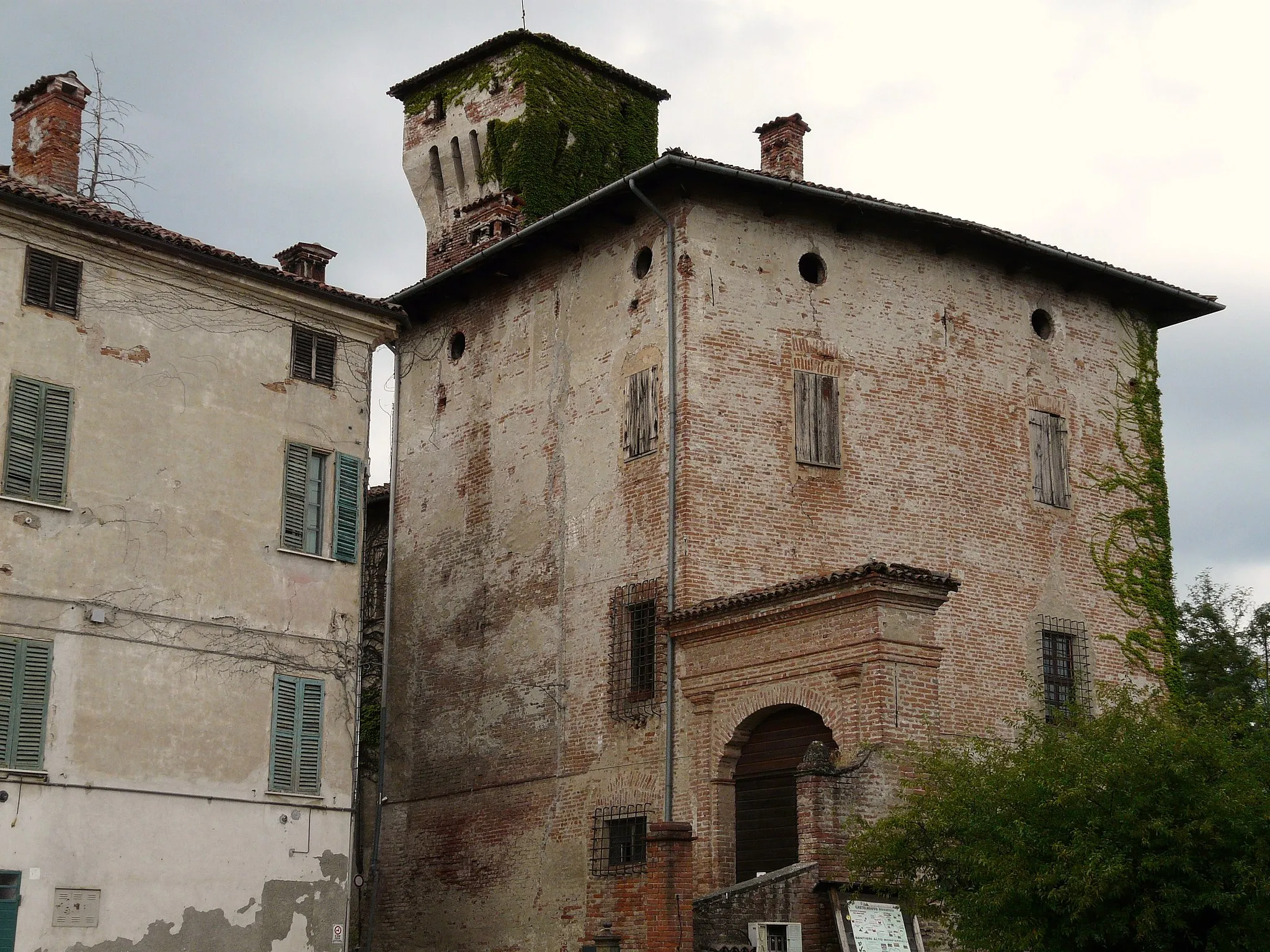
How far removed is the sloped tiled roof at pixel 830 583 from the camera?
1775cm

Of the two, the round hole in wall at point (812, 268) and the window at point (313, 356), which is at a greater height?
the round hole in wall at point (812, 268)

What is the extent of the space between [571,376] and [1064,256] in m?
7.32

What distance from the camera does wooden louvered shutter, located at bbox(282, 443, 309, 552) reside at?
1958 cm

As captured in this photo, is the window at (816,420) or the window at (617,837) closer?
the window at (617,837)

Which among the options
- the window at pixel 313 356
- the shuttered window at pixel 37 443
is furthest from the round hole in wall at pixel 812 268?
the shuttered window at pixel 37 443

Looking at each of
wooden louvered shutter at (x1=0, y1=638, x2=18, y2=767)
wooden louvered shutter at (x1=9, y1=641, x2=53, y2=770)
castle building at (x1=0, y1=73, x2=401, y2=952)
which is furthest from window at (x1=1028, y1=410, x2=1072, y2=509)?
wooden louvered shutter at (x1=0, y1=638, x2=18, y2=767)

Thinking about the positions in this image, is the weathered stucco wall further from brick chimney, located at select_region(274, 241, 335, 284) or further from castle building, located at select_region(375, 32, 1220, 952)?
brick chimney, located at select_region(274, 241, 335, 284)

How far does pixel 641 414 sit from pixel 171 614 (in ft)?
23.1

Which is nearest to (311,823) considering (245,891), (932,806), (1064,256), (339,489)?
(245,891)

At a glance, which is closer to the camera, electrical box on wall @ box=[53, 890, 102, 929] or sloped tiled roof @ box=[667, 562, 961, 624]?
electrical box on wall @ box=[53, 890, 102, 929]

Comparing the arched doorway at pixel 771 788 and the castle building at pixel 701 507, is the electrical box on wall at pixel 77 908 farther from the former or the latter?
the arched doorway at pixel 771 788

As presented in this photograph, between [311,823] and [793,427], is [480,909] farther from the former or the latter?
[793,427]

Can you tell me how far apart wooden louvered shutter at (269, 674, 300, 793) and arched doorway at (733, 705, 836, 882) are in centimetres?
519

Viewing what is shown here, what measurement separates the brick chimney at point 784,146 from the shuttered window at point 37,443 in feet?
37.9
